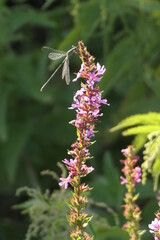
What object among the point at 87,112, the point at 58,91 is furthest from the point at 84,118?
the point at 58,91

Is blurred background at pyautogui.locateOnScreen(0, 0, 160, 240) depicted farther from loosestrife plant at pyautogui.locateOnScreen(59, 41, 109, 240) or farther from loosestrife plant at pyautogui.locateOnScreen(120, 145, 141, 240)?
loosestrife plant at pyautogui.locateOnScreen(59, 41, 109, 240)

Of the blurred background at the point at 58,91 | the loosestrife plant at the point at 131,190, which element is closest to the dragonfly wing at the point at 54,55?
the loosestrife plant at the point at 131,190

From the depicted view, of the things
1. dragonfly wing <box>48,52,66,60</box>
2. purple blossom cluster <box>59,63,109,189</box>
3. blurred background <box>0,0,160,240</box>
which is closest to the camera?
purple blossom cluster <box>59,63,109,189</box>

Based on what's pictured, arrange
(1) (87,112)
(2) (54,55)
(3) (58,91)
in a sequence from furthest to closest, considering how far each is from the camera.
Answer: (3) (58,91)
(2) (54,55)
(1) (87,112)

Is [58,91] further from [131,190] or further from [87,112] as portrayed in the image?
[87,112]

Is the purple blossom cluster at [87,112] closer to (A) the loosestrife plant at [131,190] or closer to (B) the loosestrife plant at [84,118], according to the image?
(B) the loosestrife plant at [84,118]

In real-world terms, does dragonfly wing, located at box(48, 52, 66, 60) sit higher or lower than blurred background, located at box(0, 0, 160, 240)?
lower

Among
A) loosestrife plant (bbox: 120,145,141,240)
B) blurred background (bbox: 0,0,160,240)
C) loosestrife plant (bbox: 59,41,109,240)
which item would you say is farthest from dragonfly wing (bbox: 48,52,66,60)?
blurred background (bbox: 0,0,160,240)

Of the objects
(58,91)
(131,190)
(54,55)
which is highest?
(58,91)
